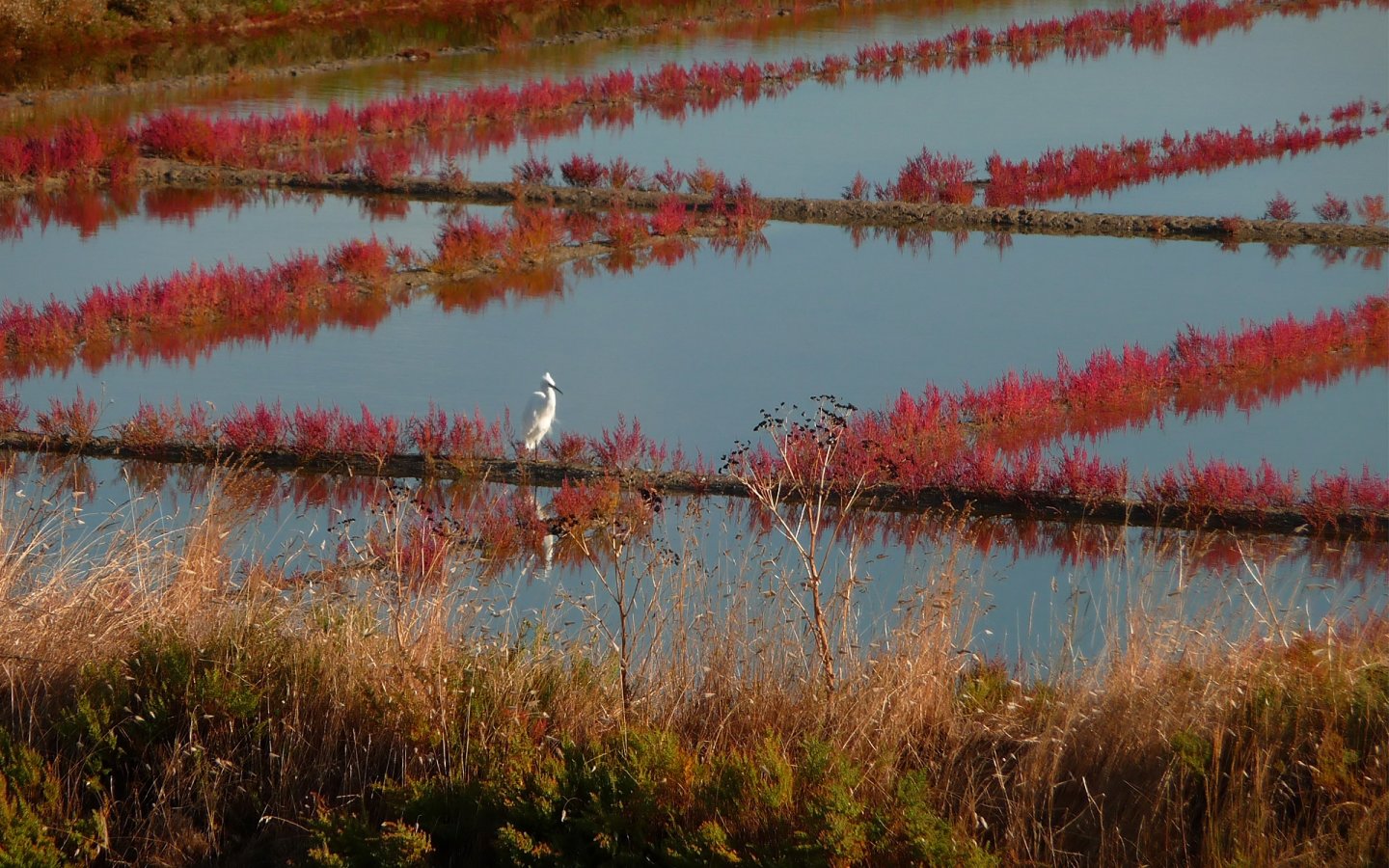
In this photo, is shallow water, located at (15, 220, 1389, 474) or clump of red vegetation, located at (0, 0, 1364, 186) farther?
clump of red vegetation, located at (0, 0, 1364, 186)

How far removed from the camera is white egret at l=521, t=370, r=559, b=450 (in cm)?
873

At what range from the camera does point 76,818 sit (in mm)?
4023

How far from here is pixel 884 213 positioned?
1708cm

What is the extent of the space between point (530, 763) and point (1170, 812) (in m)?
1.61

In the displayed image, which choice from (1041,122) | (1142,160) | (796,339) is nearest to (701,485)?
(796,339)

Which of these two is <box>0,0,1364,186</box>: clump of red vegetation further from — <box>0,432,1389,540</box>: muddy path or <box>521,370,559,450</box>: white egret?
<box>521,370,559,450</box>: white egret

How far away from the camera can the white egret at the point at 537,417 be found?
873cm

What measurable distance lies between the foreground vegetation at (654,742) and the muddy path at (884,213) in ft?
40.2

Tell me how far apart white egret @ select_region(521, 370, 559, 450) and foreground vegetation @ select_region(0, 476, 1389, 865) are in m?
3.68

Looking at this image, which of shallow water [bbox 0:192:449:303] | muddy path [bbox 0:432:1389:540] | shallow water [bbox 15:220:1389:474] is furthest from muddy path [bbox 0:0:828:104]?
muddy path [bbox 0:432:1389:540]

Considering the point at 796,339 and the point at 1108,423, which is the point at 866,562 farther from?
the point at 796,339

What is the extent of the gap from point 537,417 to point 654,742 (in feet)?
16.2

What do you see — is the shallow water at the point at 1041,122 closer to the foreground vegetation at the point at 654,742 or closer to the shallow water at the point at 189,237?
the shallow water at the point at 189,237

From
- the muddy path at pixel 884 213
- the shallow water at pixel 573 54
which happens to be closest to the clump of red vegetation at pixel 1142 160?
the muddy path at pixel 884 213
